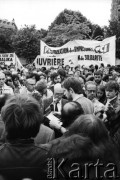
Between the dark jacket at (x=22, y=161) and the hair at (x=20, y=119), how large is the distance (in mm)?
55

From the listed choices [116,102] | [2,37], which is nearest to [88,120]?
[116,102]

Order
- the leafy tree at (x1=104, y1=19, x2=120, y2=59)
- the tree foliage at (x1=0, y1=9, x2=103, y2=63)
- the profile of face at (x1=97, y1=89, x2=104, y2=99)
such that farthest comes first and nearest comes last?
1. the tree foliage at (x1=0, y1=9, x2=103, y2=63)
2. the leafy tree at (x1=104, y1=19, x2=120, y2=59)
3. the profile of face at (x1=97, y1=89, x2=104, y2=99)

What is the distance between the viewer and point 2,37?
4228 cm

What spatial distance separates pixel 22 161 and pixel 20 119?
28cm

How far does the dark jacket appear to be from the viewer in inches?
86.0

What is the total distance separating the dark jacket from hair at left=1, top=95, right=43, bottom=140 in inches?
2.2

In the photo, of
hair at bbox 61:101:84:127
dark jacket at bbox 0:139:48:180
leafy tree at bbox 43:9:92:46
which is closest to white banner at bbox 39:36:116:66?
hair at bbox 61:101:84:127

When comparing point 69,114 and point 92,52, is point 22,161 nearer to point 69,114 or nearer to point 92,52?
point 69,114

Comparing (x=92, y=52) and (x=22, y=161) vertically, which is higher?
(x=92, y=52)

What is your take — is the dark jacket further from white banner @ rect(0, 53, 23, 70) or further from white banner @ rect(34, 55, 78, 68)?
white banner @ rect(0, 53, 23, 70)

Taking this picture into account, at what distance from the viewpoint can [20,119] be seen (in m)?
2.29

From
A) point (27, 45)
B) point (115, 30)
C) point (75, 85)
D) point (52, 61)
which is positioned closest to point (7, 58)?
point (52, 61)

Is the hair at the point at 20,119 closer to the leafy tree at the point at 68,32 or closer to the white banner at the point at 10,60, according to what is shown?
the white banner at the point at 10,60

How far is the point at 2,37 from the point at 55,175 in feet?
136
